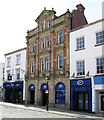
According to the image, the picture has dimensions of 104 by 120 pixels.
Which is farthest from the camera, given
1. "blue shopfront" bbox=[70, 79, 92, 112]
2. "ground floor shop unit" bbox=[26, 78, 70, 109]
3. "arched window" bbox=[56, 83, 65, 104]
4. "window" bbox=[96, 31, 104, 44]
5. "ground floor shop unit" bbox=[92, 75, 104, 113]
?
"arched window" bbox=[56, 83, 65, 104]

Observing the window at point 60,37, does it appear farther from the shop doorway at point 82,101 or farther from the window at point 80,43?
the shop doorway at point 82,101

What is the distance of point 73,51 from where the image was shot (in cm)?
2206

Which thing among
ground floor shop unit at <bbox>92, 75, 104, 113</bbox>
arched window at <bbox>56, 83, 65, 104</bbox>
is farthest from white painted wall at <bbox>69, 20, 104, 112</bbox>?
arched window at <bbox>56, 83, 65, 104</bbox>

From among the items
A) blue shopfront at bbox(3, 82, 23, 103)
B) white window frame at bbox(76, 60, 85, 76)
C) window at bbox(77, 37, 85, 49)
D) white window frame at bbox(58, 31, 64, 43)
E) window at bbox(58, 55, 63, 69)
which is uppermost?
white window frame at bbox(58, 31, 64, 43)

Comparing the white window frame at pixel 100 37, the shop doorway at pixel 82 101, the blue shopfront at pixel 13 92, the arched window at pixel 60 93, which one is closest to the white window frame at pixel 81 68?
the shop doorway at pixel 82 101

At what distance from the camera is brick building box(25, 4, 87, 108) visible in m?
23.2

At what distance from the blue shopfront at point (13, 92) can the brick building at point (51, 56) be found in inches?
101

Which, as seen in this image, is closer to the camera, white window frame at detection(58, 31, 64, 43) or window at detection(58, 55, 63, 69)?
window at detection(58, 55, 63, 69)

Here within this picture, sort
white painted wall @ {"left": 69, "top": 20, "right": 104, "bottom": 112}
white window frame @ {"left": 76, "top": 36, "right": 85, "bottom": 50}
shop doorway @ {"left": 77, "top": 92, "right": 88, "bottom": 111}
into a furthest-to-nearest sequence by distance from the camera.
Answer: white window frame @ {"left": 76, "top": 36, "right": 85, "bottom": 50} < shop doorway @ {"left": 77, "top": 92, "right": 88, "bottom": 111} < white painted wall @ {"left": 69, "top": 20, "right": 104, "bottom": 112}

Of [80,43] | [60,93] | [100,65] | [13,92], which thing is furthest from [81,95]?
[13,92]

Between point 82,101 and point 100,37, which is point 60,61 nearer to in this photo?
point 82,101

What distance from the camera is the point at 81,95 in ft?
69.6

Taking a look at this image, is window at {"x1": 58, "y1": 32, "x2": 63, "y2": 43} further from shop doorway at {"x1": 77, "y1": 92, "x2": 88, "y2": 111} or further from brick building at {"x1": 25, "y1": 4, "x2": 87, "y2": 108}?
shop doorway at {"x1": 77, "y1": 92, "x2": 88, "y2": 111}

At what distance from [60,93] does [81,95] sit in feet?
10.8
